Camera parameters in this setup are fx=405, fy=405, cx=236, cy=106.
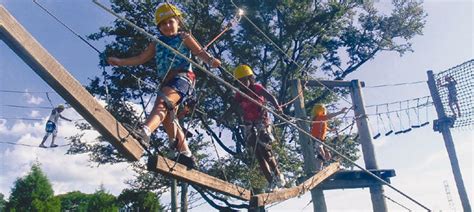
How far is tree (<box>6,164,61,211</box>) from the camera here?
30469 millimetres

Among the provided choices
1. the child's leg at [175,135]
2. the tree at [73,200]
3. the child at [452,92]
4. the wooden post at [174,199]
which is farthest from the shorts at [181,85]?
the tree at [73,200]

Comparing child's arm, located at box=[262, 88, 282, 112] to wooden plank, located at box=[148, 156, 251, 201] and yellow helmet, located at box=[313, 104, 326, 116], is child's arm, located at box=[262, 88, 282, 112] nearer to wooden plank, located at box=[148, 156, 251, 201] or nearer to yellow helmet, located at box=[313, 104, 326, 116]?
wooden plank, located at box=[148, 156, 251, 201]

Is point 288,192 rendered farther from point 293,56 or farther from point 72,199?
point 72,199

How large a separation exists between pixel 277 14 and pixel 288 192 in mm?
11067

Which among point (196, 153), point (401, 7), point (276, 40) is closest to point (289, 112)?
point (276, 40)

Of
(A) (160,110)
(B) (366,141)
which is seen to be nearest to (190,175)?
(A) (160,110)

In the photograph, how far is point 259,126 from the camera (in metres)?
6.12

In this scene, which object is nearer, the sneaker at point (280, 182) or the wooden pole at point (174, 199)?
the sneaker at point (280, 182)

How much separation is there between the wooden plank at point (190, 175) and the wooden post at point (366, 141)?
4.68 metres

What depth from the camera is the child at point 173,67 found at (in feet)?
12.8

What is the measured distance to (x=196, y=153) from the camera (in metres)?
15.6

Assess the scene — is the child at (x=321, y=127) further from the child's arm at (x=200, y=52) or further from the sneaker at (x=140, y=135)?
the sneaker at (x=140, y=135)

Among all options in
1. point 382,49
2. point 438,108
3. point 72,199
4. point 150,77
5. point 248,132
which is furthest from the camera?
point 72,199

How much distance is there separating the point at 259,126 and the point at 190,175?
2140 mm
